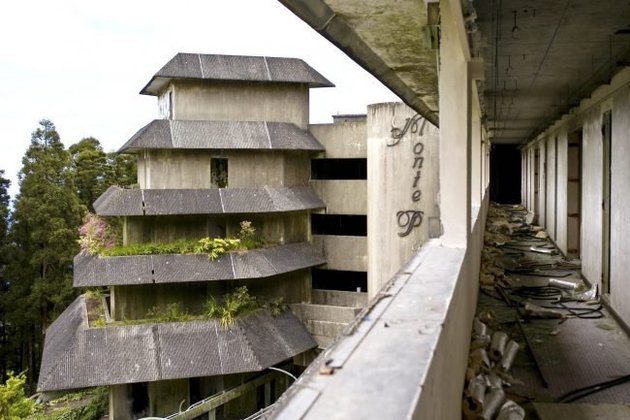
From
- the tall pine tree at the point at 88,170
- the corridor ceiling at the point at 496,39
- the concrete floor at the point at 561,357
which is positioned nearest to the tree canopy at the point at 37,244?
the tall pine tree at the point at 88,170

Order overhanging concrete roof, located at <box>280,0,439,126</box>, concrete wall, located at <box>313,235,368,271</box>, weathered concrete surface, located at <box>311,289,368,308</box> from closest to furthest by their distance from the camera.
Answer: overhanging concrete roof, located at <box>280,0,439,126</box>
weathered concrete surface, located at <box>311,289,368,308</box>
concrete wall, located at <box>313,235,368,271</box>

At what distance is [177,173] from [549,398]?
16.6 meters

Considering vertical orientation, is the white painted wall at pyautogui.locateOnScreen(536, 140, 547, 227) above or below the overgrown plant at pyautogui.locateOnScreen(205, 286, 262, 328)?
above

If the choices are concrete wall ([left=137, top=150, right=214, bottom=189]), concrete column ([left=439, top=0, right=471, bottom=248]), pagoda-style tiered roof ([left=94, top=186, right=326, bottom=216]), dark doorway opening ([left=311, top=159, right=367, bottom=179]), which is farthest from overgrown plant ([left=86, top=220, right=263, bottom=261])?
concrete column ([left=439, top=0, right=471, bottom=248])

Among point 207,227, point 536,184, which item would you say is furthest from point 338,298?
point 536,184

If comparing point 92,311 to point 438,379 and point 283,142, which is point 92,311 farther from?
point 438,379

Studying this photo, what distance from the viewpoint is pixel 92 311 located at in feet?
61.0

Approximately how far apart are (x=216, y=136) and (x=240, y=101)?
180cm

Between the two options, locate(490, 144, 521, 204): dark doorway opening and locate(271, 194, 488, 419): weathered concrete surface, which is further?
locate(490, 144, 521, 204): dark doorway opening

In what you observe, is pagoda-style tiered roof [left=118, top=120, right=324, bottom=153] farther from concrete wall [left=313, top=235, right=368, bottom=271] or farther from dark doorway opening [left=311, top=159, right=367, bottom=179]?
concrete wall [left=313, top=235, right=368, bottom=271]

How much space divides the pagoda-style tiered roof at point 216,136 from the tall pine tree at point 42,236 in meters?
9.49

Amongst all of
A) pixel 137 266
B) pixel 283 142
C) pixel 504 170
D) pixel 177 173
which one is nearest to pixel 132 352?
pixel 137 266

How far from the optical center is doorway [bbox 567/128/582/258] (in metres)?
11.8

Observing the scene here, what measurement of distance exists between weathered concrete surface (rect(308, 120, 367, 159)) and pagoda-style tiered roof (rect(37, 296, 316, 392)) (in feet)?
25.2
